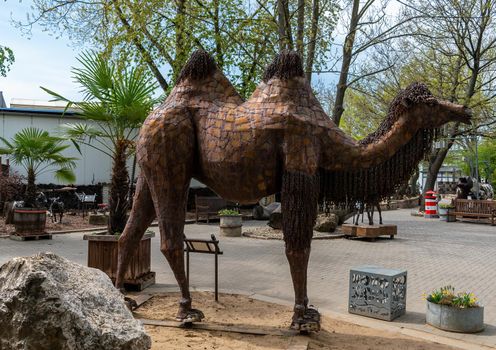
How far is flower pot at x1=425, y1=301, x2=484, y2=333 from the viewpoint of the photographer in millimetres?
5125

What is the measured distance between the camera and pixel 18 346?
2.48m

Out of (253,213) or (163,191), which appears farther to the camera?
(253,213)

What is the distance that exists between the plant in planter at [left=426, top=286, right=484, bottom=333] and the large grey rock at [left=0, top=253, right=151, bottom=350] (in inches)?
144

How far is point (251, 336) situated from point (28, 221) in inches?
383

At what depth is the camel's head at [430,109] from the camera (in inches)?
168

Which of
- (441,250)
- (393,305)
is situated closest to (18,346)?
(393,305)

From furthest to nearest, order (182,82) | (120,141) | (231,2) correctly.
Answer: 1. (231,2)
2. (120,141)
3. (182,82)

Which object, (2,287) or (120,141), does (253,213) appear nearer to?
(120,141)

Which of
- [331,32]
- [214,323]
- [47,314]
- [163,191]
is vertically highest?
[331,32]

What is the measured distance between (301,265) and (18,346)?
255 centimetres

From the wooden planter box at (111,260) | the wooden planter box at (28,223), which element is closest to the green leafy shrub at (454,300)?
the wooden planter box at (111,260)

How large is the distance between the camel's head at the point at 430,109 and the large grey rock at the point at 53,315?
117 inches

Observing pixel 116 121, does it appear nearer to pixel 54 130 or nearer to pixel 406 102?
pixel 406 102

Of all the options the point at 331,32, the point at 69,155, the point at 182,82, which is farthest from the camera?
the point at 69,155
